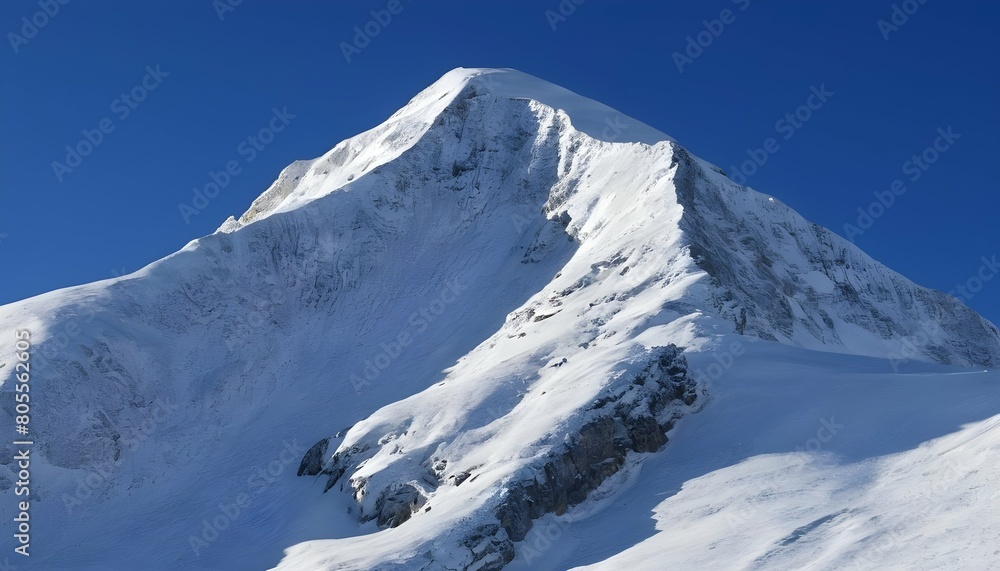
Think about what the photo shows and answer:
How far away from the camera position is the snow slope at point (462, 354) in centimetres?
4366

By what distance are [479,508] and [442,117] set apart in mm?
56479

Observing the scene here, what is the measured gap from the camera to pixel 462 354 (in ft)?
210

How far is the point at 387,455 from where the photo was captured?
4919cm

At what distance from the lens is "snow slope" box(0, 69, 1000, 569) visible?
143 ft

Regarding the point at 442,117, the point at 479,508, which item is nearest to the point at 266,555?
the point at 479,508

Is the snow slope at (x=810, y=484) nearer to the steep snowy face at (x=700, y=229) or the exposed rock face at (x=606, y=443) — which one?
the exposed rock face at (x=606, y=443)

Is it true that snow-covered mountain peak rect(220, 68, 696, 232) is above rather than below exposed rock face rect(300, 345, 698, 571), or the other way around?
above

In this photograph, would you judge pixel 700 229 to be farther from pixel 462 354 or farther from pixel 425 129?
pixel 425 129

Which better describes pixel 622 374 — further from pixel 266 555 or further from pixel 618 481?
pixel 266 555

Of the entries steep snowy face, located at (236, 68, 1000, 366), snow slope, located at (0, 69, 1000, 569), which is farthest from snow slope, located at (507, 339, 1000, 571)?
steep snowy face, located at (236, 68, 1000, 366)

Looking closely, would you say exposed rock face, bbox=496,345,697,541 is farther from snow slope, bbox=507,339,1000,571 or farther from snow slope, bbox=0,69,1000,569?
snow slope, bbox=507,339,1000,571

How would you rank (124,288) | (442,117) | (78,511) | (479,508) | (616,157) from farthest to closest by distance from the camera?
(442,117), (616,157), (124,288), (78,511), (479,508)

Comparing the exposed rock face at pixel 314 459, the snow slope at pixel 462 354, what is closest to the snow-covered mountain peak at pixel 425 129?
the snow slope at pixel 462 354

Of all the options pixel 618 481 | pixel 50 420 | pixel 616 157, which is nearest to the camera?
pixel 618 481
